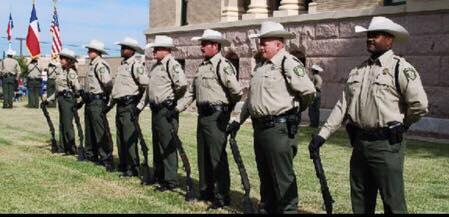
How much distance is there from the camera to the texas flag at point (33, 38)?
26.0 meters

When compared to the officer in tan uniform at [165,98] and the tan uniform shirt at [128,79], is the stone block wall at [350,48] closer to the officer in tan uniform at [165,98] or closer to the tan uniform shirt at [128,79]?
the tan uniform shirt at [128,79]

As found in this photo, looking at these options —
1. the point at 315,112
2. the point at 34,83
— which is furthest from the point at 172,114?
the point at 34,83

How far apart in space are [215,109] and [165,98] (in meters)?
1.17

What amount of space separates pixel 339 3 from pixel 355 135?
12988 millimetres

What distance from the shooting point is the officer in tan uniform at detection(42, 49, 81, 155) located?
12.1 m

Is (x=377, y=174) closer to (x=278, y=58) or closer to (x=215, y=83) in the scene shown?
(x=278, y=58)

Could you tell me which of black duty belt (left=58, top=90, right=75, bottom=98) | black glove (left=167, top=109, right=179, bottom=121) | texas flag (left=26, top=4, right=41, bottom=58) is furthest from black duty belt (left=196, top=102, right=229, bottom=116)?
texas flag (left=26, top=4, right=41, bottom=58)

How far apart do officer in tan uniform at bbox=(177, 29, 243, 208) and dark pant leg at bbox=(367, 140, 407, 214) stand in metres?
2.54

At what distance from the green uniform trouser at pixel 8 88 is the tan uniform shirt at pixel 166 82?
16904mm

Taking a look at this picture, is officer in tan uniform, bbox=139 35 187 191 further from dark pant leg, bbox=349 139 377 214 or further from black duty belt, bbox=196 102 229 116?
dark pant leg, bbox=349 139 377 214

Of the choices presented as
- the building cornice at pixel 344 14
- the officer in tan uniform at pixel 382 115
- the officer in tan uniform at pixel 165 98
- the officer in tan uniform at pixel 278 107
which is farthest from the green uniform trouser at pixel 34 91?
the officer in tan uniform at pixel 382 115

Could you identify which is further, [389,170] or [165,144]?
[165,144]

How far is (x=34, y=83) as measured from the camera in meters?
24.5

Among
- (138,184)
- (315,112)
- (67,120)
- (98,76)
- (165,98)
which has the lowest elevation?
(138,184)
